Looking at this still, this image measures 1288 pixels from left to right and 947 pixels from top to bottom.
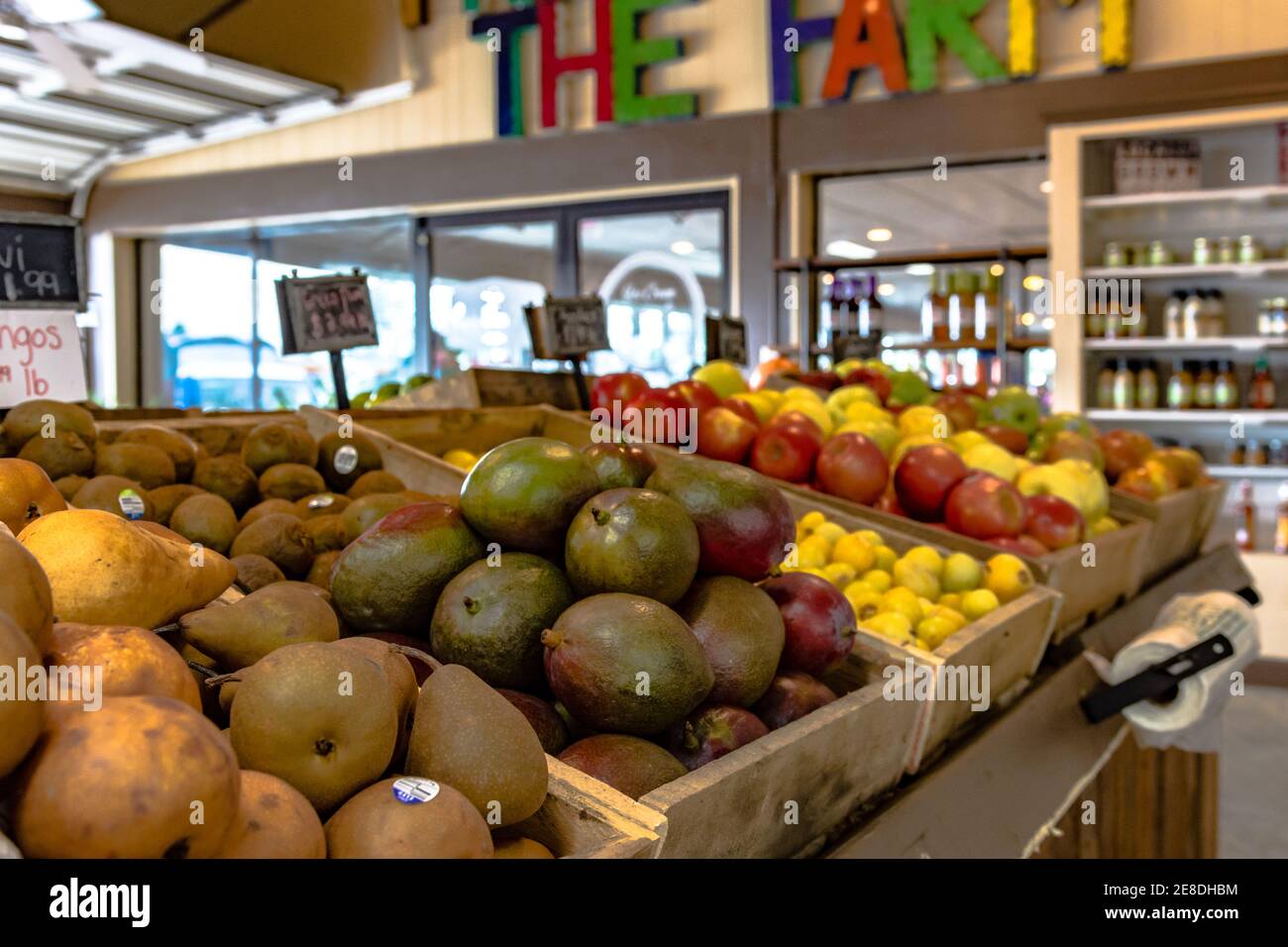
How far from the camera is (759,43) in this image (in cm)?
596

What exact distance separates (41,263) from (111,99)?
18.6 feet

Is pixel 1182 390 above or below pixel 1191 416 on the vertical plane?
above

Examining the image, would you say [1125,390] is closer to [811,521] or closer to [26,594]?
[811,521]

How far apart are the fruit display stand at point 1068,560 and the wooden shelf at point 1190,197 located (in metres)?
3.22

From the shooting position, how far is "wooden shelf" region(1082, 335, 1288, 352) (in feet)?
16.0

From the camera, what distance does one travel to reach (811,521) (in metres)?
1.89

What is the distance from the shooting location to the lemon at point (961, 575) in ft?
5.75

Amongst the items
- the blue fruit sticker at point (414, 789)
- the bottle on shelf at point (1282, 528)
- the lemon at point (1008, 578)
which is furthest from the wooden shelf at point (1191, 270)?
the blue fruit sticker at point (414, 789)

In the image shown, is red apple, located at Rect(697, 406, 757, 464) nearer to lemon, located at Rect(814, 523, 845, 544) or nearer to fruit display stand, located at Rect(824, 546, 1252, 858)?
lemon, located at Rect(814, 523, 845, 544)

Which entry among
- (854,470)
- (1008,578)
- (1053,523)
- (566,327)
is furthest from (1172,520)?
(566,327)

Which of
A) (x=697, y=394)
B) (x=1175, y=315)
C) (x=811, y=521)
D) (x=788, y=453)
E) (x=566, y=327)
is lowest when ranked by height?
(x=811, y=521)

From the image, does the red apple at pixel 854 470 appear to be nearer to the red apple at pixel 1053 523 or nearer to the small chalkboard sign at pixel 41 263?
the red apple at pixel 1053 523

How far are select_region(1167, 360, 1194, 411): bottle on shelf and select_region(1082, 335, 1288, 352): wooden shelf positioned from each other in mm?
134
